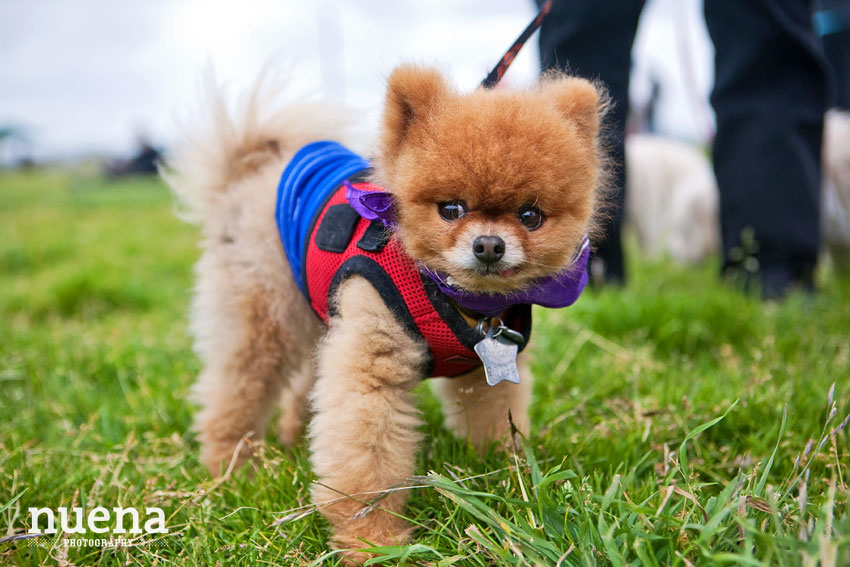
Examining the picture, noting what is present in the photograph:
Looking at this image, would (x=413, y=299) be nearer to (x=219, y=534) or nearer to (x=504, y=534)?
(x=504, y=534)

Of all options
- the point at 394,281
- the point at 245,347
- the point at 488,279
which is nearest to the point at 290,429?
the point at 245,347

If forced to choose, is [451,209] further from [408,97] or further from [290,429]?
[290,429]

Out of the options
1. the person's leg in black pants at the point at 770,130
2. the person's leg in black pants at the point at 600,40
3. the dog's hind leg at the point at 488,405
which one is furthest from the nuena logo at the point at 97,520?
the person's leg in black pants at the point at 770,130

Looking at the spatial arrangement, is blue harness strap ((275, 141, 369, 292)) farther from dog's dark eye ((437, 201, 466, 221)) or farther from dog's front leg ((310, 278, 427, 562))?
dog's dark eye ((437, 201, 466, 221))

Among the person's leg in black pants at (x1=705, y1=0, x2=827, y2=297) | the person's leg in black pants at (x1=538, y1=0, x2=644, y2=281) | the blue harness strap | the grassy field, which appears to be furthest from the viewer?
the person's leg in black pants at (x1=705, y1=0, x2=827, y2=297)

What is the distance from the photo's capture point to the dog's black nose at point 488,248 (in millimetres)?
1558

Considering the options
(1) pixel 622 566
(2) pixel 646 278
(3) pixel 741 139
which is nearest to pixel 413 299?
(1) pixel 622 566

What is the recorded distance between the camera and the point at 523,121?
162cm

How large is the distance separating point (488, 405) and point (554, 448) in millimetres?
270

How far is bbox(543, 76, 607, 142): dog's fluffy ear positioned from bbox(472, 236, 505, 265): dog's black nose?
0.43 metres

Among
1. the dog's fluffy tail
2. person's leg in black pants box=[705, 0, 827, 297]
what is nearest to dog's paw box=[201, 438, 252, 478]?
the dog's fluffy tail

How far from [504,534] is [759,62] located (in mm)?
3558

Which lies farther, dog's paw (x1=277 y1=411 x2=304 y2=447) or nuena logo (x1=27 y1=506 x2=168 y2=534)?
dog's paw (x1=277 y1=411 x2=304 y2=447)

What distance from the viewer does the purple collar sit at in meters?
1.78
